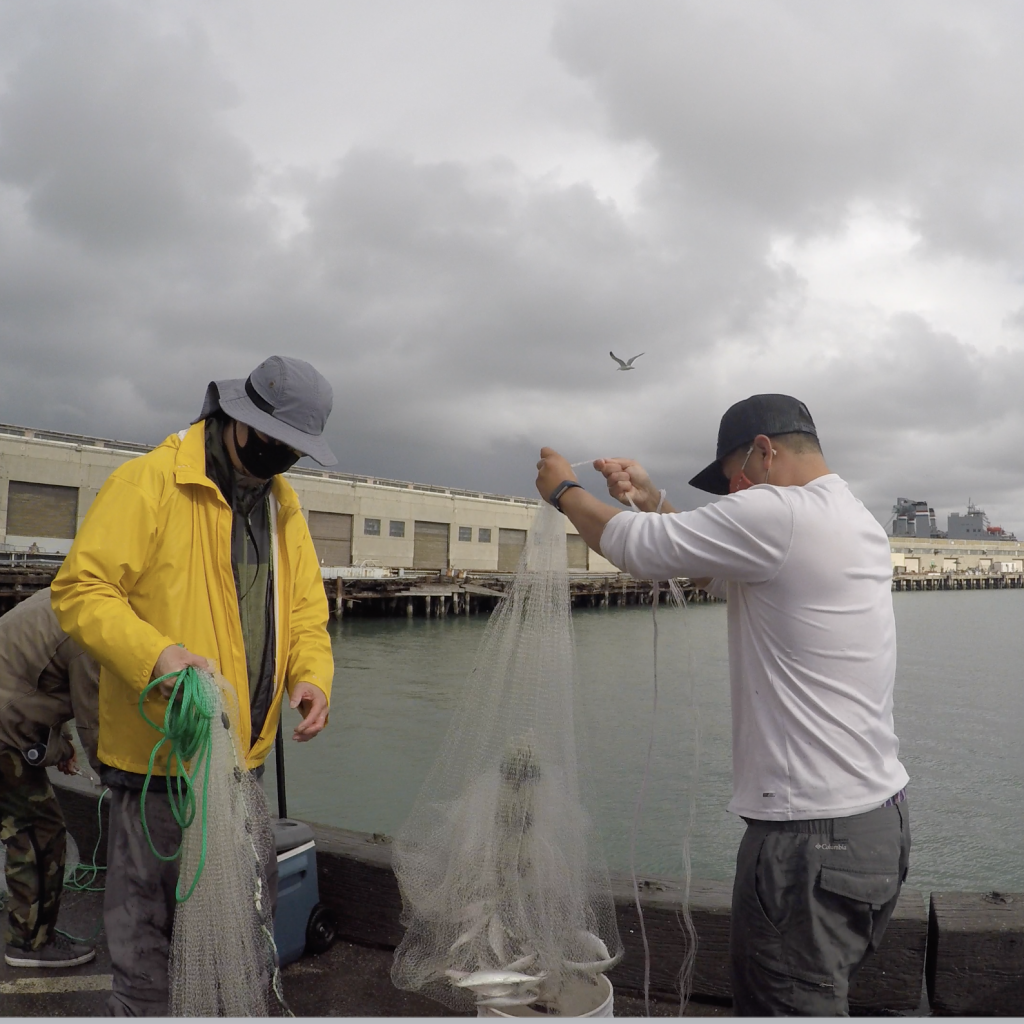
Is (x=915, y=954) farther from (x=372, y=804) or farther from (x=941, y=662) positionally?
(x=941, y=662)

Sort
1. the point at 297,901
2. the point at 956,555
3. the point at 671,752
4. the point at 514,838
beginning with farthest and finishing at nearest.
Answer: the point at 956,555, the point at 671,752, the point at 297,901, the point at 514,838

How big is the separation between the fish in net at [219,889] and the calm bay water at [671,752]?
1.14m

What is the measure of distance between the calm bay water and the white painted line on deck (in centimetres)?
197

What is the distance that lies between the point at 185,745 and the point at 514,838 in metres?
1.04

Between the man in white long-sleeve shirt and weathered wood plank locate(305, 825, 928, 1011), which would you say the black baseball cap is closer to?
the man in white long-sleeve shirt

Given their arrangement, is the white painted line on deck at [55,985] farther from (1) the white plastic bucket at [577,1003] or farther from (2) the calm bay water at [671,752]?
(2) the calm bay water at [671,752]

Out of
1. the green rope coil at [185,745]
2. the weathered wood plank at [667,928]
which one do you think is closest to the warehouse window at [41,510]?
the weathered wood plank at [667,928]

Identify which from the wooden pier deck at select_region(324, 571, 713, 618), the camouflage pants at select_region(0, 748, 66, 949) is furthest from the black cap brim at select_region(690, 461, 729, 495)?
the wooden pier deck at select_region(324, 571, 713, 618)

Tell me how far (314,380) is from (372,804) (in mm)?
8554

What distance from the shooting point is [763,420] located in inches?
77.3

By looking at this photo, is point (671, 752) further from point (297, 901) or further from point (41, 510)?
point (41, 510)

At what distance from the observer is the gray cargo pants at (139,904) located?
2.05 m

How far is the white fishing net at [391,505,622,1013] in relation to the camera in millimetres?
2320

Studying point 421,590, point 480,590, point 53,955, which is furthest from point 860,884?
point 421,590
